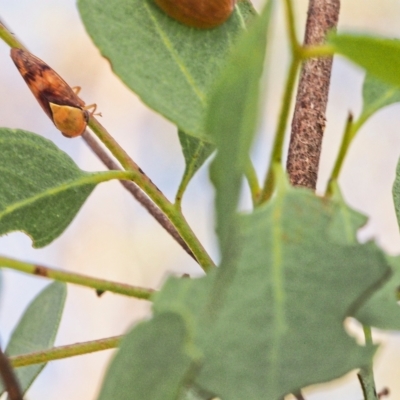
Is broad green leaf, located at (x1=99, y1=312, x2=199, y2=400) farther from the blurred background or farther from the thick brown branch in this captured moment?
the blurred background

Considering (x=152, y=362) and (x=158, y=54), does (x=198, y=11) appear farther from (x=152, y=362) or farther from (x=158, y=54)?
(x=152, y=362)

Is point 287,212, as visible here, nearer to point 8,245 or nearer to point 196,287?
point 196,287

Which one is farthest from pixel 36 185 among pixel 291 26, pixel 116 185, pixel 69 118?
pixel 116 185

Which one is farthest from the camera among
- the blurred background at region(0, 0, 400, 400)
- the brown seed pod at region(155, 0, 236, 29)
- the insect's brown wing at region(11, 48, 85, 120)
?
the blurred background at region(0, 0, 400, 400)

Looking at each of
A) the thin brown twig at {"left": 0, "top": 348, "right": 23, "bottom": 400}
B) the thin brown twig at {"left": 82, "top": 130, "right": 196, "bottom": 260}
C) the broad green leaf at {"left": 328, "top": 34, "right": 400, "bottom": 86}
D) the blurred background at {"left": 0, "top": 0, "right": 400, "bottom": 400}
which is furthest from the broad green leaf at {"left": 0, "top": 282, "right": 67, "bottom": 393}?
the blurred background at {"left": 0, "top": 0, "right": 400, "bottom": 400}

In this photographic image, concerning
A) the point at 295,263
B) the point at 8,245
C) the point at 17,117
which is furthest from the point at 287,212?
the point at 17,117

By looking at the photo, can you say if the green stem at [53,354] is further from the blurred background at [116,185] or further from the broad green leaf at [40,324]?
the blurred background at [116,185]
